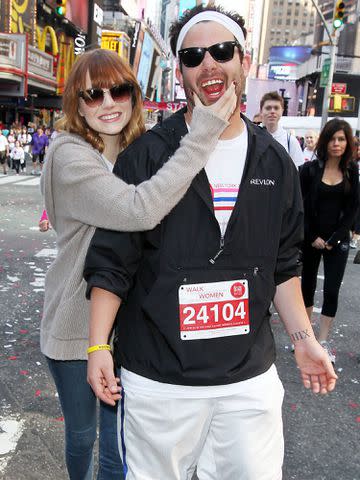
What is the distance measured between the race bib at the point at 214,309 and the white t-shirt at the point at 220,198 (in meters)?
0.18

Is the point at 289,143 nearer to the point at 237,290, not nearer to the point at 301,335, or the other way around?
the point at 301,335

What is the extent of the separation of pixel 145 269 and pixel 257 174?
51 cm

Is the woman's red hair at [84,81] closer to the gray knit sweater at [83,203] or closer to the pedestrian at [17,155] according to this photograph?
the gray knit sweater at [83,203]

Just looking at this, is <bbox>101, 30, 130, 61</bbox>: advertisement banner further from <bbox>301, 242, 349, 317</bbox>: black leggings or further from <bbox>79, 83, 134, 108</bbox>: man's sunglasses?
<bbox>79, 83, 134, 108</bbox>: man's sunglasses

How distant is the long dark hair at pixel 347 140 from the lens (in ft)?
15.5

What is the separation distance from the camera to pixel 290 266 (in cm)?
205

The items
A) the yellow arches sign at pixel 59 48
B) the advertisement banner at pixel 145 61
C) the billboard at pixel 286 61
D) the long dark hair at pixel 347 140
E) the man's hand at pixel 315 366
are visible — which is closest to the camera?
the man's hand at pixel 315 366

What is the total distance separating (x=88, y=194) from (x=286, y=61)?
11618 centimetres

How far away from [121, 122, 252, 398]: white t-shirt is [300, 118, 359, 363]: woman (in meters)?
3.04

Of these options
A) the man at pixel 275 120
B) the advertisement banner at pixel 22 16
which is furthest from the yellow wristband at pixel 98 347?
the advertisement banner at pixel 22 16

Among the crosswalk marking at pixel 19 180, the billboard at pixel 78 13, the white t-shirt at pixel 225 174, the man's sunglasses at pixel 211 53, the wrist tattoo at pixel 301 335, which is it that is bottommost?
the crosswalk marking at pixel 19 180

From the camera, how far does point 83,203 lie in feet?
6.40


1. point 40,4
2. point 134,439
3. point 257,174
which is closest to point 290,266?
point 257,174

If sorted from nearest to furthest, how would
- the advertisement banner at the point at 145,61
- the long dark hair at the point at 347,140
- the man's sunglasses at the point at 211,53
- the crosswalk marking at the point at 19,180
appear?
the man's sunglasses at the point at 211,53
the long dark hair at the point at 347,140
the crosswalk marking at the point at 19,180
the advertisement banner at the point at 145,61
